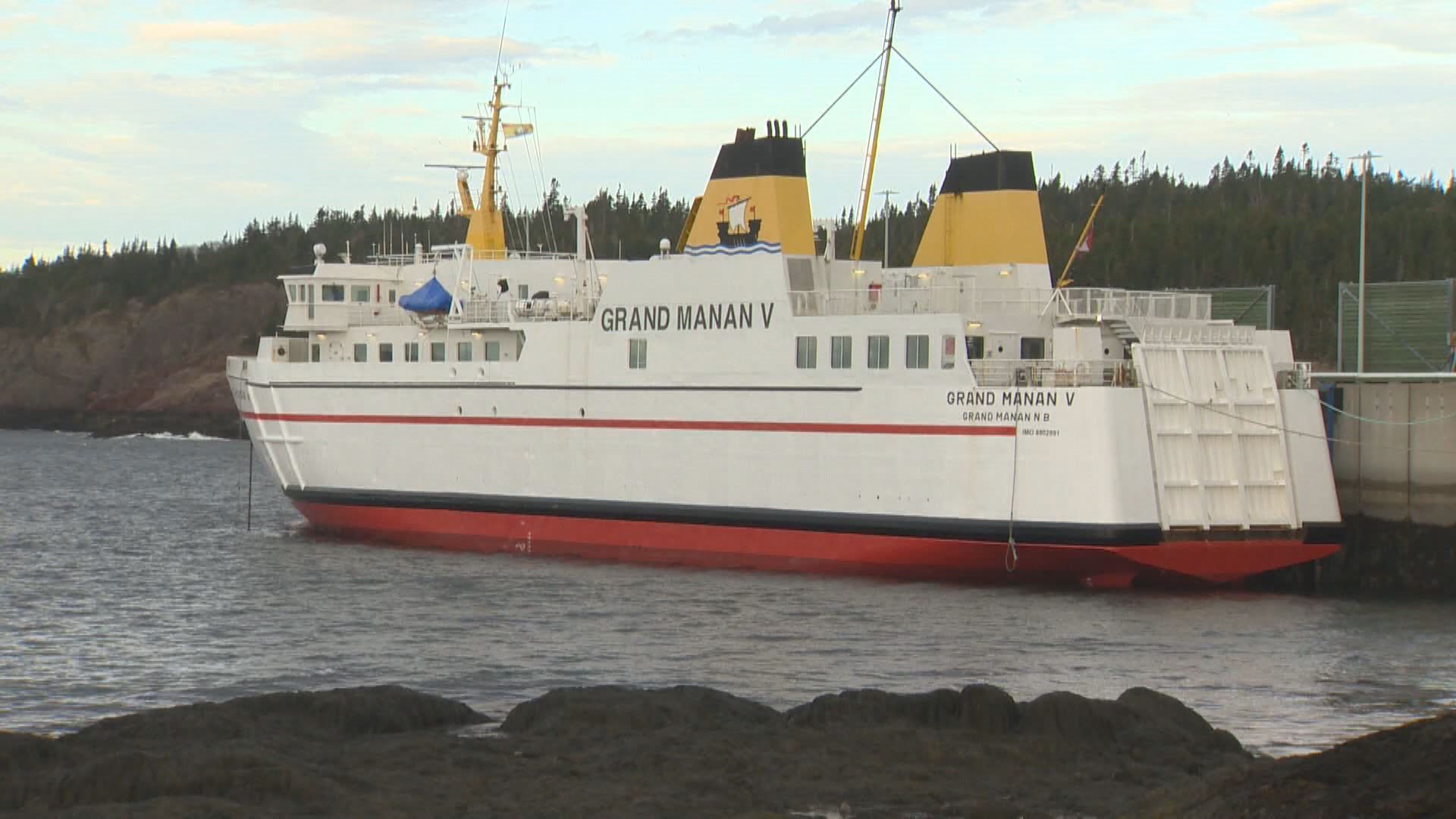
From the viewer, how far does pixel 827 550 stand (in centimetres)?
2977

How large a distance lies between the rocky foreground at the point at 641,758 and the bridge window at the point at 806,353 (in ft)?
44.9

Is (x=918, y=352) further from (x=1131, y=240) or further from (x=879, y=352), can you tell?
(x=1131, y=240)

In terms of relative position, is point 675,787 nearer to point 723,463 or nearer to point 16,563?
point 723,463

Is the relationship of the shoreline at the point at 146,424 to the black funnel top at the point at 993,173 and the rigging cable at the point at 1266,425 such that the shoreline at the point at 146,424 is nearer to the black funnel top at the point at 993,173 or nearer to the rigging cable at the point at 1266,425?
the black funnel top at the point at 993,173

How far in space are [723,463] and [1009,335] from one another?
5.32 meters

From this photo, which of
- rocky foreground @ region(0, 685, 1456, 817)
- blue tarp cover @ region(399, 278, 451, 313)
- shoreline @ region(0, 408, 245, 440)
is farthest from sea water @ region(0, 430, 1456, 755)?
shoreline @ region(0, 408, 245, 440)

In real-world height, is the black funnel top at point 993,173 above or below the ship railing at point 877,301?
above

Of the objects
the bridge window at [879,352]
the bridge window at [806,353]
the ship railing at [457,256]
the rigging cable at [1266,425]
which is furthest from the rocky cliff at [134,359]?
the rigging cable at [1266,425]

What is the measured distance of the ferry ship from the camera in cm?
2722

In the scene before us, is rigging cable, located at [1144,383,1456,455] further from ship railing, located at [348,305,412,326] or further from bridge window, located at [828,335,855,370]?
ship railing, located at [348,305,412,326]

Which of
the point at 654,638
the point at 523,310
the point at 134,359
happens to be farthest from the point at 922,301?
the point at 134,359

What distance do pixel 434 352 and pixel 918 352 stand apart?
448 inches

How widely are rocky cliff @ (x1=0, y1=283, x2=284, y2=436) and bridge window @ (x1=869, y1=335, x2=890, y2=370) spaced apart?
89419mm

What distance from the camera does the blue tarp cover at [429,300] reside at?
3519cm
